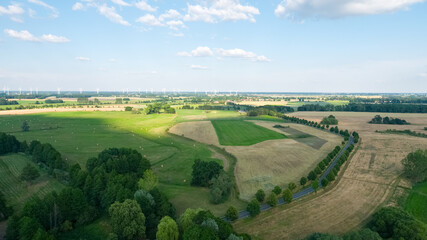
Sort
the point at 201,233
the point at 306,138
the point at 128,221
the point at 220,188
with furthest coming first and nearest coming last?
the point at 306,138, the point at 220,188, the point at 128,221, the point at 201,233

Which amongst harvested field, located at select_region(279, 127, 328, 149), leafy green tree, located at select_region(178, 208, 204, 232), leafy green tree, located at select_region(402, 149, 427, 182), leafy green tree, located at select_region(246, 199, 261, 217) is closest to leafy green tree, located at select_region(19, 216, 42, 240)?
leafy green tree, located at select_region(178, 208, 204, 232)

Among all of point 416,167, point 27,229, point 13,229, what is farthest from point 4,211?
point 416,167

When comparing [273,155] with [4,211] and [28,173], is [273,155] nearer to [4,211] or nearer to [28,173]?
[28,173]

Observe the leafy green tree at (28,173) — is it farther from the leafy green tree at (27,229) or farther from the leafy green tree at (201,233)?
the leafy green tree at (201,233)

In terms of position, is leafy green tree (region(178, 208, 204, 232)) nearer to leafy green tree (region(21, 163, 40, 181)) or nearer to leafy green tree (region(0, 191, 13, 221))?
leafy green tree (region(0, 191, 13, 221))

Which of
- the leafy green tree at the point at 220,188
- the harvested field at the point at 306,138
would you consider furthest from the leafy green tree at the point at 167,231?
the harvested field at the point at 306,138

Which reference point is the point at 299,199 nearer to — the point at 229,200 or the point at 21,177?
the point at 229,200
